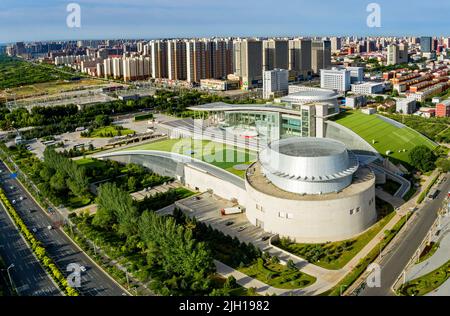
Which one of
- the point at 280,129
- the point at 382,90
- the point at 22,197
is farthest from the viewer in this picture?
the point at 382,90

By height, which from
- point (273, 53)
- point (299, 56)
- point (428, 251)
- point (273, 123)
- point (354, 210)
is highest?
point (273, 53)

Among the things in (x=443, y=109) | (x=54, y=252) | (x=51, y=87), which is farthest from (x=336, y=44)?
(x=54, y=252)

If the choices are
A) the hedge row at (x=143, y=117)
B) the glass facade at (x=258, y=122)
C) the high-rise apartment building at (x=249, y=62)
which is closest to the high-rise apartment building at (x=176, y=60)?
the high-rise apartment building at (x=249, y=62)

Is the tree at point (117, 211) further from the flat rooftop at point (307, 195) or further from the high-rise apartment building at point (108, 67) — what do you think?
the high-rise apartment building at point (108, 67)

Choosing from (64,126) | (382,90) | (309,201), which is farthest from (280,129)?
(382,90)

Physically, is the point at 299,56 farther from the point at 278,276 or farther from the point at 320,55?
the point at 278,276
